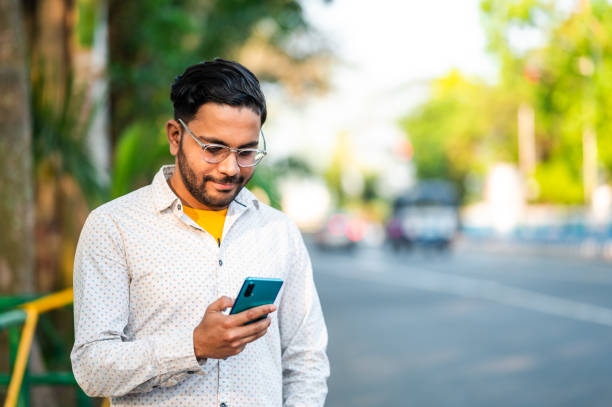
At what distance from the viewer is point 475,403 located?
21.9 feet

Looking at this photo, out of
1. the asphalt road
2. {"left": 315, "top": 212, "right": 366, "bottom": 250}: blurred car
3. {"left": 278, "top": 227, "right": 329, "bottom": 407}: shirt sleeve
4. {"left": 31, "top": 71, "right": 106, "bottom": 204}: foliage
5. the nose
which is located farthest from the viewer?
{"left": 315, "top": 212, "right": 366, "bottom": 250}: blurred car

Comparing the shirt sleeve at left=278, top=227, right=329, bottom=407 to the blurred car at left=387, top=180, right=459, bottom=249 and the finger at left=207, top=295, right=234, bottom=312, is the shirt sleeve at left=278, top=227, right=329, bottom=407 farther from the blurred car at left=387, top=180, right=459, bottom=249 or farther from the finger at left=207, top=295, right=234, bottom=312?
the blurred car at left=387, top=180, right=459, bottom=249

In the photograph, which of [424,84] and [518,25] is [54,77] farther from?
[424,84]

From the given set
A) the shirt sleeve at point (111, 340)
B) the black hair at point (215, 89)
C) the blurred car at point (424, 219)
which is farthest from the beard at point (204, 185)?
the blurred car at point (424, 219)

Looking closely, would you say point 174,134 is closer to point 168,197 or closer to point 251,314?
point 168,197

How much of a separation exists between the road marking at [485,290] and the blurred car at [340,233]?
8200 mm

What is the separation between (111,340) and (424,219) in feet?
110

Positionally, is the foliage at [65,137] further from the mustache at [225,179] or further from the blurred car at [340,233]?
the blurred car at [340,233]

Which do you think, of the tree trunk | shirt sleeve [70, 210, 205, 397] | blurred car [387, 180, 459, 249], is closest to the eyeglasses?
shirt sleeve [70, 210, 205, 397]

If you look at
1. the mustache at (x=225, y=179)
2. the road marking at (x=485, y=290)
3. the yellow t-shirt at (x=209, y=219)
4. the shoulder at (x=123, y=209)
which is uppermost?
the mustache at (x=225, y=179)

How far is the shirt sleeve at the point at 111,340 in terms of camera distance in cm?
191

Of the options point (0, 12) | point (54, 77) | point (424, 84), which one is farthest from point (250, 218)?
point (424, 84)

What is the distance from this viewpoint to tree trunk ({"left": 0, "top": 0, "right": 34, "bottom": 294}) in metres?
4.34

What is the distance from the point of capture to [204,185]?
2.08 meters
